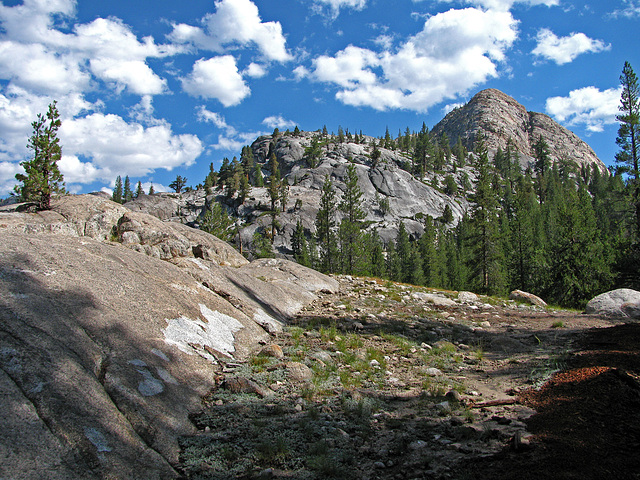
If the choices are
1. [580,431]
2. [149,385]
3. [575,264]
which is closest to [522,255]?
[575,264]

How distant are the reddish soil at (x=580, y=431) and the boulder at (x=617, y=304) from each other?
10.6 m

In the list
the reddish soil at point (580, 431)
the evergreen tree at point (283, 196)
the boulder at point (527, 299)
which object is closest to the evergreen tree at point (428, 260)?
the boulder at point (527, 299)

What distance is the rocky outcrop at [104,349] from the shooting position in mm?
3430

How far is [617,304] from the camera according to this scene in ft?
49.6

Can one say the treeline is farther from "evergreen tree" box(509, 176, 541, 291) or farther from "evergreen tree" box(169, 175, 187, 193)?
"evergreen tree" box(169, 175, 187, 193)

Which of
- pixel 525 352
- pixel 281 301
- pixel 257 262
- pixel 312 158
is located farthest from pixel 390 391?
pixel 312 158

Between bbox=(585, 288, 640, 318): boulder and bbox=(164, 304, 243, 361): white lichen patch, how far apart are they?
54.5ft

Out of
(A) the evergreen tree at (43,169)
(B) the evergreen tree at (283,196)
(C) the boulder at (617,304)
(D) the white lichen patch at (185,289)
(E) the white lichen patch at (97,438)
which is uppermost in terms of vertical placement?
(B) the evergreen tree at (283,196)

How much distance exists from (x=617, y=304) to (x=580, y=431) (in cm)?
1530

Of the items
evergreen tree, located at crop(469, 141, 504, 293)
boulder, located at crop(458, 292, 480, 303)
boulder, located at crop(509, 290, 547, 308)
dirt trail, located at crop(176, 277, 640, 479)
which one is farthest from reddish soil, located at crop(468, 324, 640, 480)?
evergreen tree, located at crop(469, 141, 504, 293)

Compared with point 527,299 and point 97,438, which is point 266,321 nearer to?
point 97,438

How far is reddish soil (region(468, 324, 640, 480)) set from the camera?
11.0 feet

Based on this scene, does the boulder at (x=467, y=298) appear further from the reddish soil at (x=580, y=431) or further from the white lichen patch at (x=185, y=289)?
the white lichen patch at (x=185, y=289)

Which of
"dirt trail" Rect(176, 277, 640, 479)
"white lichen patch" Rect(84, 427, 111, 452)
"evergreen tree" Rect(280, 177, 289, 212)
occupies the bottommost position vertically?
"dirt trail" Rect(176, 277, 640, 479)
